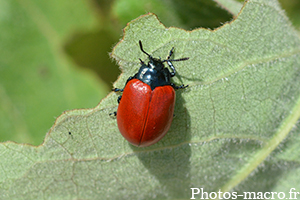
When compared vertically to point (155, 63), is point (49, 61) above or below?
above

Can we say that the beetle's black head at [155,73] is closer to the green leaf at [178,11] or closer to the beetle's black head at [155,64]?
the beetle's black head at [155,64]

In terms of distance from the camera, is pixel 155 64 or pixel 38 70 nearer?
pixel 155 64

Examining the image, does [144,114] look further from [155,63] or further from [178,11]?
[178,11]

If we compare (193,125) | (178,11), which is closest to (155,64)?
→ (193,125)

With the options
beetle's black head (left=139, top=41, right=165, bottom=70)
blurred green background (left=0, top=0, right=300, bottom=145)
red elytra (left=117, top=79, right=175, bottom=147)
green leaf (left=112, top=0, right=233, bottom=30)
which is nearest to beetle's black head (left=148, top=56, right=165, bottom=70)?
beetle's black head (left=139, top=41, right=165, bottom=70)

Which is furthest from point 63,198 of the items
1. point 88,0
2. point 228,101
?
point 88,0

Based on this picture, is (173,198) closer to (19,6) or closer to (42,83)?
(42,83)
